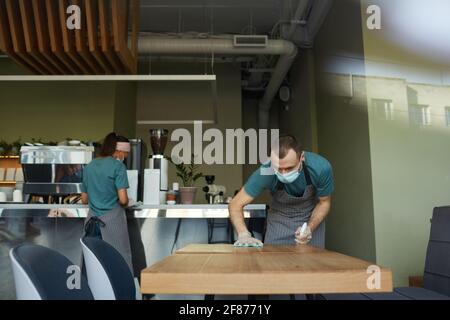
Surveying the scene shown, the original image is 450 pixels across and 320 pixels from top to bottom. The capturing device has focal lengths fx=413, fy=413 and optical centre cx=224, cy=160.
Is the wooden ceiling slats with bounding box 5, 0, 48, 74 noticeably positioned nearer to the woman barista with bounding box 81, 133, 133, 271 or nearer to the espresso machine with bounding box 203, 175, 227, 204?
the woman barista with bounding box 81, 133, 133, 271

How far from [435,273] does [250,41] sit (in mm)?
3642

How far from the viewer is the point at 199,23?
571 cm

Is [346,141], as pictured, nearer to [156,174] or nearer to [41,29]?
[156,174]

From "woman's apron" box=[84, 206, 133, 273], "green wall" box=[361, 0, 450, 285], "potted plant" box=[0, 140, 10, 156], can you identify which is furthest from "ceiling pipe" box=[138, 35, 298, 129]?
"woman's apron" box=[84, 206, 133, 273]

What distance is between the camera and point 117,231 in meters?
2.65

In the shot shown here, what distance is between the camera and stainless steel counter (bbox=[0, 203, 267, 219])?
2781 millimetres

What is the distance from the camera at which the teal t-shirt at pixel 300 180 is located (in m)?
2.10

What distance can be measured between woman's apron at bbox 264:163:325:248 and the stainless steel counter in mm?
537

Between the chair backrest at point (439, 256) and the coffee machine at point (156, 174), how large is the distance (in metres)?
1.78

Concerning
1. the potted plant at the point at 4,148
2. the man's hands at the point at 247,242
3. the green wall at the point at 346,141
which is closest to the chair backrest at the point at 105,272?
the man's hands at the point at 247,242

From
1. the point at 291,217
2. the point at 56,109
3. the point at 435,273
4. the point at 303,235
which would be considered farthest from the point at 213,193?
the point at 56,109

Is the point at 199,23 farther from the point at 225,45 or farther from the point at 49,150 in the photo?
the point at 49,150

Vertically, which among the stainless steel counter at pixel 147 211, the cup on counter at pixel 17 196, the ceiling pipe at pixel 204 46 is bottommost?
the stainless steel counter at pixel 147 211

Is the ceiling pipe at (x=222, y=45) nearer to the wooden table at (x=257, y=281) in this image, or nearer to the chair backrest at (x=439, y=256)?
the chair backrest at (x=439, y=256)
